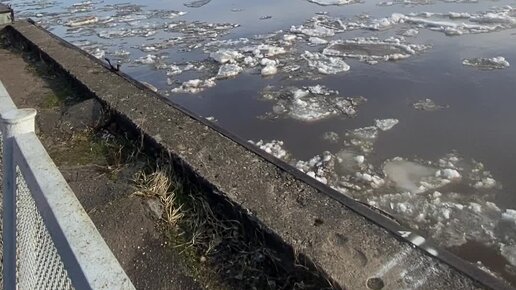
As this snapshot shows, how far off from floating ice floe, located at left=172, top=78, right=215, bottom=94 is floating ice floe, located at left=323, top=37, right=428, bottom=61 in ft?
6.83

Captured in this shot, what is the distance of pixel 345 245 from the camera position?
196 cm

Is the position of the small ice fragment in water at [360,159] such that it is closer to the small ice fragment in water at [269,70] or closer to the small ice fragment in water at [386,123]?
the small ice fragment in water at [386,123]

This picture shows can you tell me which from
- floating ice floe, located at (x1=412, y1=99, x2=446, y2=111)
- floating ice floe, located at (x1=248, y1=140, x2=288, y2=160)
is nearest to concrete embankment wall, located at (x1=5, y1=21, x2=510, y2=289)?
floating ice floe, located at (x1=248, y1=140, x2=288, y2=160)

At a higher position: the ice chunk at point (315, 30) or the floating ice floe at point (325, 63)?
the ice chunk at point (315, 30)

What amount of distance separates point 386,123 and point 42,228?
3.88 metres

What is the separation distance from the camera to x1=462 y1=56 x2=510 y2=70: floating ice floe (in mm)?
5691

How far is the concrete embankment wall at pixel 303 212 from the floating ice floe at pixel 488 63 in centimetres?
437

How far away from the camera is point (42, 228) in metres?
1.33

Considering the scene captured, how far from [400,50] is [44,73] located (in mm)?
5135

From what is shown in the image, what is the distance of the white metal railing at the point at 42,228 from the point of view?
99cm

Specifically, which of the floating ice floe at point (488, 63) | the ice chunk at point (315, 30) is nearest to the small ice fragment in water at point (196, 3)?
the ice chunk at point (315, 30)

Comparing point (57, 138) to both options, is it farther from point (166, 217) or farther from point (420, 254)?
point (420, 254)

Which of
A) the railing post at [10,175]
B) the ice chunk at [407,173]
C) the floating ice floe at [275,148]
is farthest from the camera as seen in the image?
the floating ice floe at [275,148]

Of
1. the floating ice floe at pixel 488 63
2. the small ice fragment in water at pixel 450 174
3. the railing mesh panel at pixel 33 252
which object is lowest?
the small ice fragment in water at pixel 450 174
